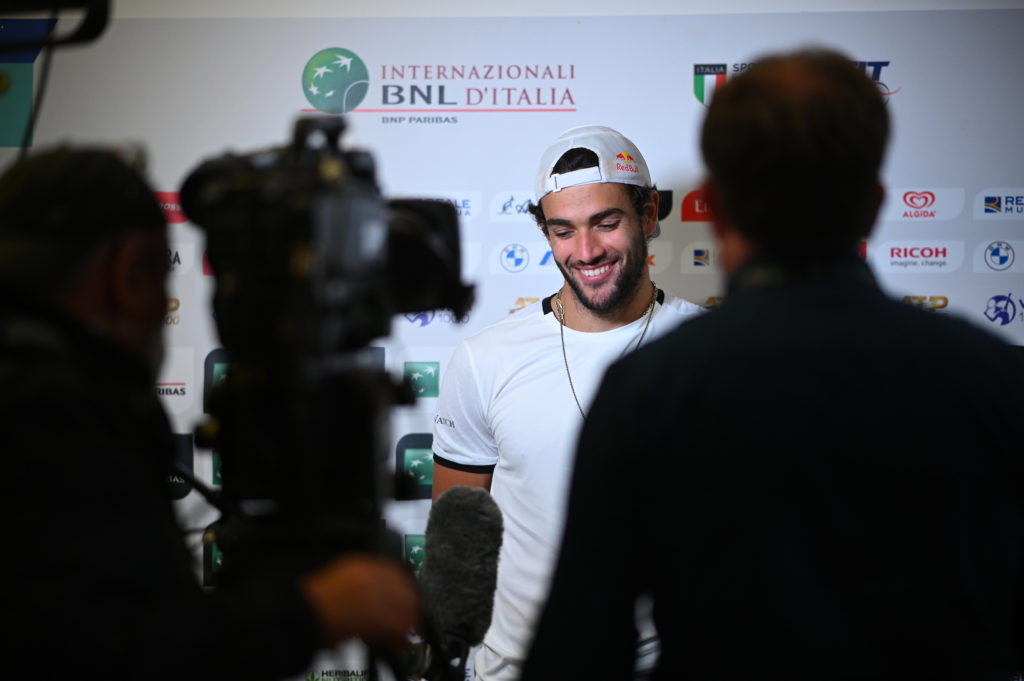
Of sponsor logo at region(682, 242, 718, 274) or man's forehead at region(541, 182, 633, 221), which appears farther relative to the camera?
sponsor logo at region(682, 242, 718, 274)

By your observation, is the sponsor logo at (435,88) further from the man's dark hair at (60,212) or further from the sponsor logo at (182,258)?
the man's dark hair at (60,212)

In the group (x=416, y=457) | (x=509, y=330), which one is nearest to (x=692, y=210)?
(x=509, y=330)

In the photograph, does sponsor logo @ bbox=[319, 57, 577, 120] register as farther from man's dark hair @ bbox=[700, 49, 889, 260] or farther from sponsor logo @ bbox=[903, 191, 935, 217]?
man's dark hair @ bbox=[700, 49, 889, 260]

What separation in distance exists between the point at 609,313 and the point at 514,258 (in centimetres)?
53

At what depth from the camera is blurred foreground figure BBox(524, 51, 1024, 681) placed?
0.71m

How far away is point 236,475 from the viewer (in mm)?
751

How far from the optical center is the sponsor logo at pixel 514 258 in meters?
2.37

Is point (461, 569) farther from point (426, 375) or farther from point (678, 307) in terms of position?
point (426, 375)

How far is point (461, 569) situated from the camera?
42.5 inches

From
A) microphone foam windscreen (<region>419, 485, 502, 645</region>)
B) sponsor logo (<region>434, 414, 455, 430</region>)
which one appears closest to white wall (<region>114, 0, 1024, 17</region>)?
sponsor logo (<region>434, 414, 455, 430</region>)

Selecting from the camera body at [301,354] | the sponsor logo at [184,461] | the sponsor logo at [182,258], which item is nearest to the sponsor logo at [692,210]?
the sponsor logo at [182,258]

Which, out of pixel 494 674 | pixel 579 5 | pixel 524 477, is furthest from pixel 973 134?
pixel 494 674

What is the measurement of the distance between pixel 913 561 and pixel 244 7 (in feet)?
7.70

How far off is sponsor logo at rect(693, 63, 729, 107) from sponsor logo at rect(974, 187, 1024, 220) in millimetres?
793
